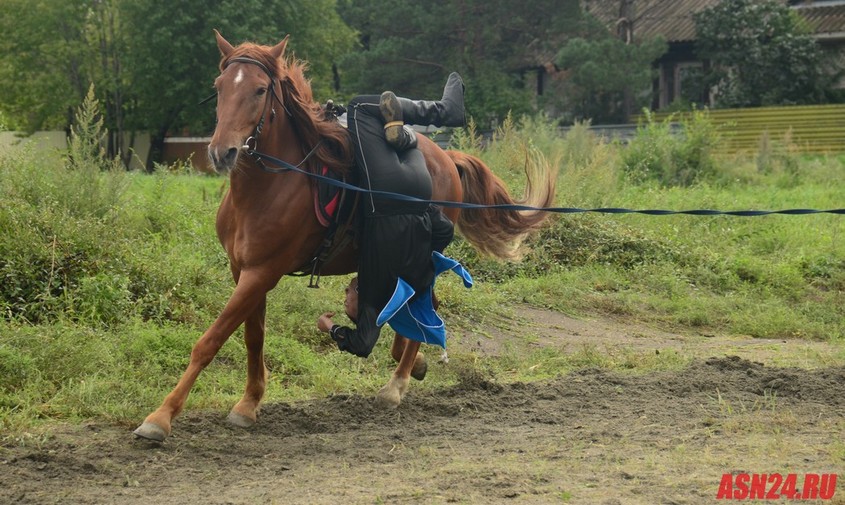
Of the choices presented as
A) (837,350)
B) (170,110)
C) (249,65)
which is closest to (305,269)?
(249,65)

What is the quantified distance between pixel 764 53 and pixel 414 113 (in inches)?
979

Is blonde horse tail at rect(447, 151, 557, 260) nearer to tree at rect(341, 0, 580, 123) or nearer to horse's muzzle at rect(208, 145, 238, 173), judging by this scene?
horse's muzzle at rect(208, 145, 238, 173)

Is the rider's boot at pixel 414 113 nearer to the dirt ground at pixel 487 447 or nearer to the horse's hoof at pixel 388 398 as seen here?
the horse's hoof at pixel 388 398

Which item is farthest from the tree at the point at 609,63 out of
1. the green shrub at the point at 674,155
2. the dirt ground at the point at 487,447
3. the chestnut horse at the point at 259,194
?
the chestnut horse at the point at 259,194

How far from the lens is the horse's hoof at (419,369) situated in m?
6.71

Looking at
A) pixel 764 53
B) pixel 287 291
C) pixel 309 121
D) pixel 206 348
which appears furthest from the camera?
pixel 764 53

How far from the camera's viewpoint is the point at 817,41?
2942 cm

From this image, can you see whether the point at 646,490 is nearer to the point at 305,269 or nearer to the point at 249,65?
the point at 305,269

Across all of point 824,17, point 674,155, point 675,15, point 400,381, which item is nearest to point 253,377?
point 400,381

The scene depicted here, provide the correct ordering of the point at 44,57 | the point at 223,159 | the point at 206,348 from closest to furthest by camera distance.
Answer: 1. the point at 223,159
2. the point at 206,348
3. the point at 44,57

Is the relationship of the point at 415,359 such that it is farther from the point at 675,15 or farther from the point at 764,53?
the point at 675,15

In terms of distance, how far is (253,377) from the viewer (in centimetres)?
591

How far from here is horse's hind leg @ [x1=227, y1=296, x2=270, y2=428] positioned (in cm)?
576

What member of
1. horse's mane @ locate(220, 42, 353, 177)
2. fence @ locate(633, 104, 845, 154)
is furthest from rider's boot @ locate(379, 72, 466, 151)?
fence @ locate(633, 104, 845, 154)
